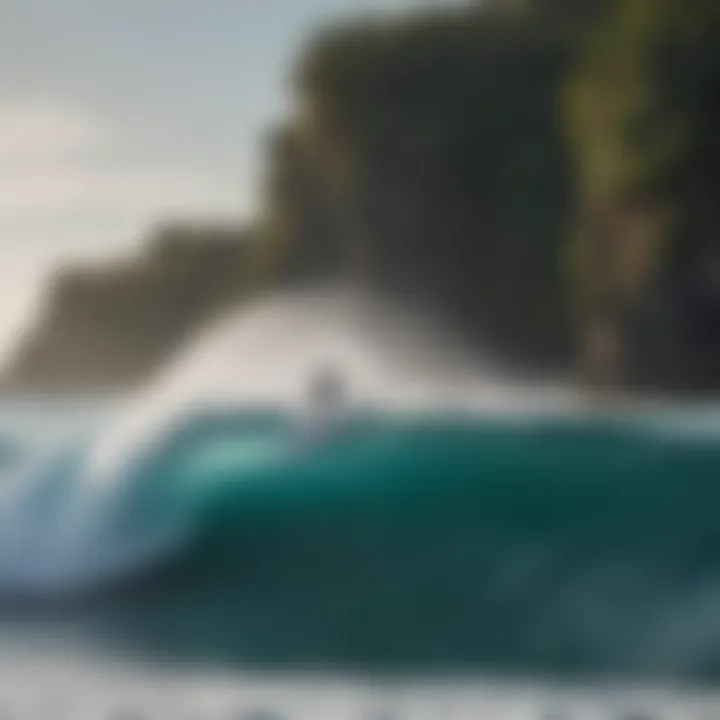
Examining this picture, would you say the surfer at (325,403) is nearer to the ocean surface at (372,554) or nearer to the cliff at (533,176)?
the ocean surface at (372,554)

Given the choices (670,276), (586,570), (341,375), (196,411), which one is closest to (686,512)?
(586,570)

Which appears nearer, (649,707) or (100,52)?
(649,707)

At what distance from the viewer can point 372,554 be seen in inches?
48.3

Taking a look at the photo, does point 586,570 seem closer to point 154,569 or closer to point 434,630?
point 434,630

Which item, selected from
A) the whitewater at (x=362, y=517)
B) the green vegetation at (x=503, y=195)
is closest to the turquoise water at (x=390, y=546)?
the whitewater at (x=362, y=517)

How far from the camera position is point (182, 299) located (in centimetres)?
125

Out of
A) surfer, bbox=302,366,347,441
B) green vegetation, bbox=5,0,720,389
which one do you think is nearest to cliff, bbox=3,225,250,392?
green vegetation, bbox=5,0,720,389

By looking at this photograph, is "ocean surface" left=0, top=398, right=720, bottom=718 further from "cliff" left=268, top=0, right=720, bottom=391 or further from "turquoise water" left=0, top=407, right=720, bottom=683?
"cliff" left=268, top=0, right=720, bottom=391

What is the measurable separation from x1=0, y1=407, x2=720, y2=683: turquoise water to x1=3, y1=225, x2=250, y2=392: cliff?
0.08 metres

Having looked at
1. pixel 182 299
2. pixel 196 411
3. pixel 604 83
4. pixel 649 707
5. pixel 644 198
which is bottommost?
pixel 649 707

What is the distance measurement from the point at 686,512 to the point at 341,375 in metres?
0.42

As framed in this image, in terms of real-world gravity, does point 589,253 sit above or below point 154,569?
above

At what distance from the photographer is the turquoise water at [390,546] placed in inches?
47.3

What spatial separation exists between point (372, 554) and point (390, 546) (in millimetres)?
22
